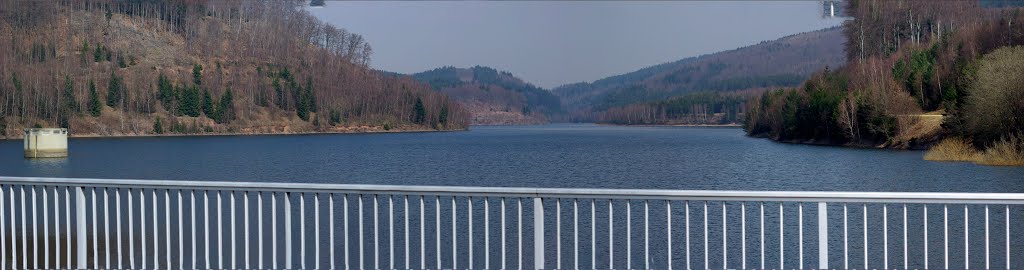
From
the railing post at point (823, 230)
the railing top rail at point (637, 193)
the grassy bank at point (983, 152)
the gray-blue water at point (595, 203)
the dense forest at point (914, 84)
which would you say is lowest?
the gray-blue water at point (595, 203)

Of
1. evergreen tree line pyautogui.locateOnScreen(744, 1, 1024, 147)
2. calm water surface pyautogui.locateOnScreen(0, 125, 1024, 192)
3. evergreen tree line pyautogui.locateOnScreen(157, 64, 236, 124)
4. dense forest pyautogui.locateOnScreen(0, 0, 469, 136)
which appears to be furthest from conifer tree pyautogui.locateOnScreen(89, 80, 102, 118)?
evergreen tree line pyautogui.locateOnScreen(744, 1, 1024, 147)

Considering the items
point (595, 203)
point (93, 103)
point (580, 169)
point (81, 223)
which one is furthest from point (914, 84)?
point (93, 103)

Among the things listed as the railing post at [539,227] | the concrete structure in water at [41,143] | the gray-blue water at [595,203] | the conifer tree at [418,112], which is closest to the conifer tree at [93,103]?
the gray-blue water at [595,203]

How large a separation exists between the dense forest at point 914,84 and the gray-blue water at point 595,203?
11.0ft

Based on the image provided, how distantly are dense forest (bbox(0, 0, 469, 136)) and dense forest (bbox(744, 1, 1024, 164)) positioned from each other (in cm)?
7554

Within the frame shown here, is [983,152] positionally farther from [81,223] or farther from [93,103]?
→ [93,103]

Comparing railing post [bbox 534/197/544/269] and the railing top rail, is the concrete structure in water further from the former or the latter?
railing post [bbox 534/197/544/269]

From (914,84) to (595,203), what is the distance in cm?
5739

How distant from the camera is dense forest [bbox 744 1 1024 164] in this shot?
5209 centimetres

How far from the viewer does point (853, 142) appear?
79.3m

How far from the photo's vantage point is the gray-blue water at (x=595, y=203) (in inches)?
771

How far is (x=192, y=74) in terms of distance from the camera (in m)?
158

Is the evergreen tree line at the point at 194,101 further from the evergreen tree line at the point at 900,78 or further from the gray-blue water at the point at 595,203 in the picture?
the evergreen tree line at the point at 900,78

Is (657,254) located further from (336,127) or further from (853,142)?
(336,127)
